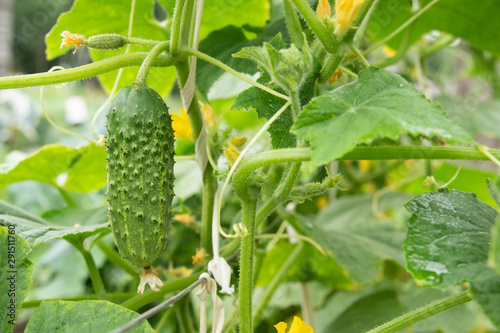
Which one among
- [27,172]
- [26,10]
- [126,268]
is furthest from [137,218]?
[26,10]

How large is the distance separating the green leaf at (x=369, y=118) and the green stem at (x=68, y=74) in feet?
0.90

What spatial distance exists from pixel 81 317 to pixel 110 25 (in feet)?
2.40

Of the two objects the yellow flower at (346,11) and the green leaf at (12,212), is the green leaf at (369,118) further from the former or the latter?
the green leaf at (12,212)

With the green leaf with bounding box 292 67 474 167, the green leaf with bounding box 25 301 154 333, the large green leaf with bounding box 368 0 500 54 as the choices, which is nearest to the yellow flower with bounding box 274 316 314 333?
the green leaf with bounding box 25 301 154 333

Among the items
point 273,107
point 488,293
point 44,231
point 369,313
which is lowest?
point 369,313

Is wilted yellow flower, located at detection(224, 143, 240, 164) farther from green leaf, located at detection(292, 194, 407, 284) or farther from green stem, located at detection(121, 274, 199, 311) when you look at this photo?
green leaf, located at detection(292, 194, 407, 284)


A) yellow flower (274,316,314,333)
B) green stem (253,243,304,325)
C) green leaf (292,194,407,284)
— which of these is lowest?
green stem (253,243,304,325)

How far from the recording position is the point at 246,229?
1.93ft

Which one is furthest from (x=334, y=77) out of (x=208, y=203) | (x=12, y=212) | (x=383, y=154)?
(x=12, y=212)

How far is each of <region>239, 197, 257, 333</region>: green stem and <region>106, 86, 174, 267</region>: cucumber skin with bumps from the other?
0.36 feet

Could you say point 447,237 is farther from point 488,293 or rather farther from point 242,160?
point 242,160

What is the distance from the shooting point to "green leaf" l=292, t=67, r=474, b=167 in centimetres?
45

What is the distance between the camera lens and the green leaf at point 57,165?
1.05m

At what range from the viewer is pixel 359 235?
4.25 ft
